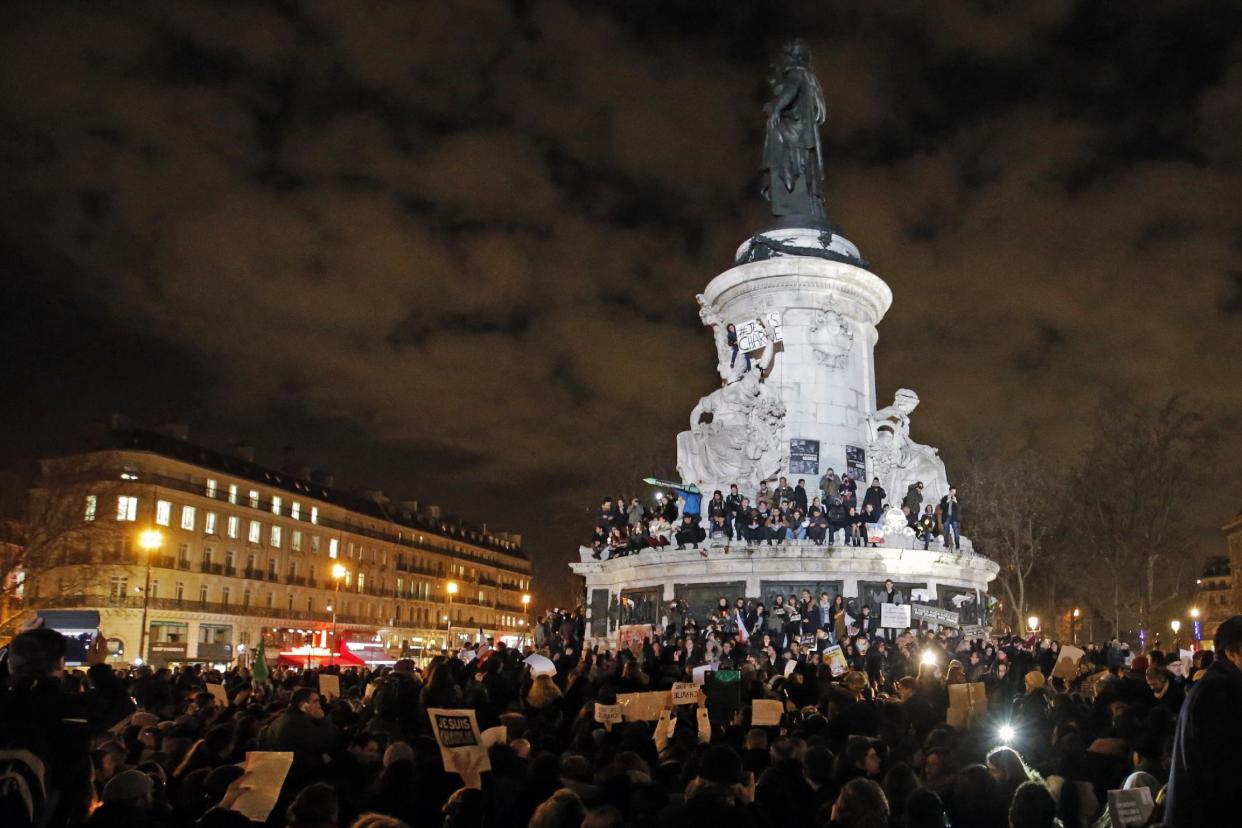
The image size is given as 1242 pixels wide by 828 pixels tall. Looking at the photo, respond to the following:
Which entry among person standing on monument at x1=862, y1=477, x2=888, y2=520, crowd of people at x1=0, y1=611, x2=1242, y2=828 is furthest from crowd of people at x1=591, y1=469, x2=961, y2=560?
crowd of people at x1=0, y1=611, x2=1242, y2=828

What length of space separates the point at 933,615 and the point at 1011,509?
2429cm

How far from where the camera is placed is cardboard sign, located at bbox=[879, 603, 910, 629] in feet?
80.7

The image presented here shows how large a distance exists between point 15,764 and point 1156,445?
43.7m

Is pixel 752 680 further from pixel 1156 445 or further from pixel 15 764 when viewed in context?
pixel 1156 445

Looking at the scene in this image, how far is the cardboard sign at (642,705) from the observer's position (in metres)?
11.1

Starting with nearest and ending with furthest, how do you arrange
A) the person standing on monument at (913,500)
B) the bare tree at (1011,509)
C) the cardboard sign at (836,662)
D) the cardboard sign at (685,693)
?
the cardboard sign at (685,693) < the cardboard sign at (836,662) < the person standing on monument at (913,500) < the bare tree at (1011,509)

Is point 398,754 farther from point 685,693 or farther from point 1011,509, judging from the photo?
point 1011,509

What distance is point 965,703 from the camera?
37.1ft

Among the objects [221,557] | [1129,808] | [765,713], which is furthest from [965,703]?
[221,557]

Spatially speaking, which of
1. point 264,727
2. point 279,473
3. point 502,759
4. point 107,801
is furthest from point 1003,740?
point 279,473

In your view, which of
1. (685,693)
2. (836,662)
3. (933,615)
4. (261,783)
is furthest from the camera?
(933,615)

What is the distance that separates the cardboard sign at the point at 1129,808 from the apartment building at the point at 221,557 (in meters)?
38.5

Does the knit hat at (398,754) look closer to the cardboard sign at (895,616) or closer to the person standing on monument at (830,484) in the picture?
the cardboard sign at (895,616)

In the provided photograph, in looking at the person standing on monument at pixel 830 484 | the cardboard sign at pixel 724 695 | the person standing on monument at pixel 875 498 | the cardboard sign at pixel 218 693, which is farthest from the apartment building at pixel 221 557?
the cardboard sign at pixel 724 695
